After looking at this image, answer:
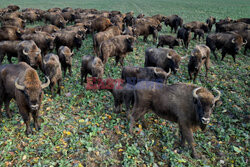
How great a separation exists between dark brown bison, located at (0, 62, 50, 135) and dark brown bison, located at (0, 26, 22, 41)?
294 inches

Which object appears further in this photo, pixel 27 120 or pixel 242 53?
pixel 242 53

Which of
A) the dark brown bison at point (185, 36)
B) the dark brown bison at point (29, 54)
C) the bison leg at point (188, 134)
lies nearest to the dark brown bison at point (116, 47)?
the dark brown bison at point (29, 54)

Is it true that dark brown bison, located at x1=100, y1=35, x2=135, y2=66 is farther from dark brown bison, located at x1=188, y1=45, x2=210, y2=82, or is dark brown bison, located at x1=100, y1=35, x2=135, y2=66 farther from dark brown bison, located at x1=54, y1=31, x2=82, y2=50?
dark brown bison, located at x1=188, y1=45, x2=210, y2=82

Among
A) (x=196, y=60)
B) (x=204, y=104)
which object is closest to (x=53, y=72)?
(x=204, y=104)

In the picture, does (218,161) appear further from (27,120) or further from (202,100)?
(27,120)

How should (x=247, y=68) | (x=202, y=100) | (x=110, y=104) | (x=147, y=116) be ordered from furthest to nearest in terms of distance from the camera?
(x=247, y=68) → (x=110, y=104) → (x=147, y=116) → (x=202, y=100)

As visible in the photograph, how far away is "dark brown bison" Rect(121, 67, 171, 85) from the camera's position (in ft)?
24.6

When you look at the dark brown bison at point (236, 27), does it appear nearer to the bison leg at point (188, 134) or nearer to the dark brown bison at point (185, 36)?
the dark brown bison at point (185, 36)

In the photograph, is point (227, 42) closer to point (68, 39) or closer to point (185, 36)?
point (185, 36)

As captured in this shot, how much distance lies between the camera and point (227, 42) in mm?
12336

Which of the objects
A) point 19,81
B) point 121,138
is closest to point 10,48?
point 19,81

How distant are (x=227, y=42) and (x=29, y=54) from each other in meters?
12.8

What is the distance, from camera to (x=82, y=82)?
8875 millimetres

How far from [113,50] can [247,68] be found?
29.1 ft
